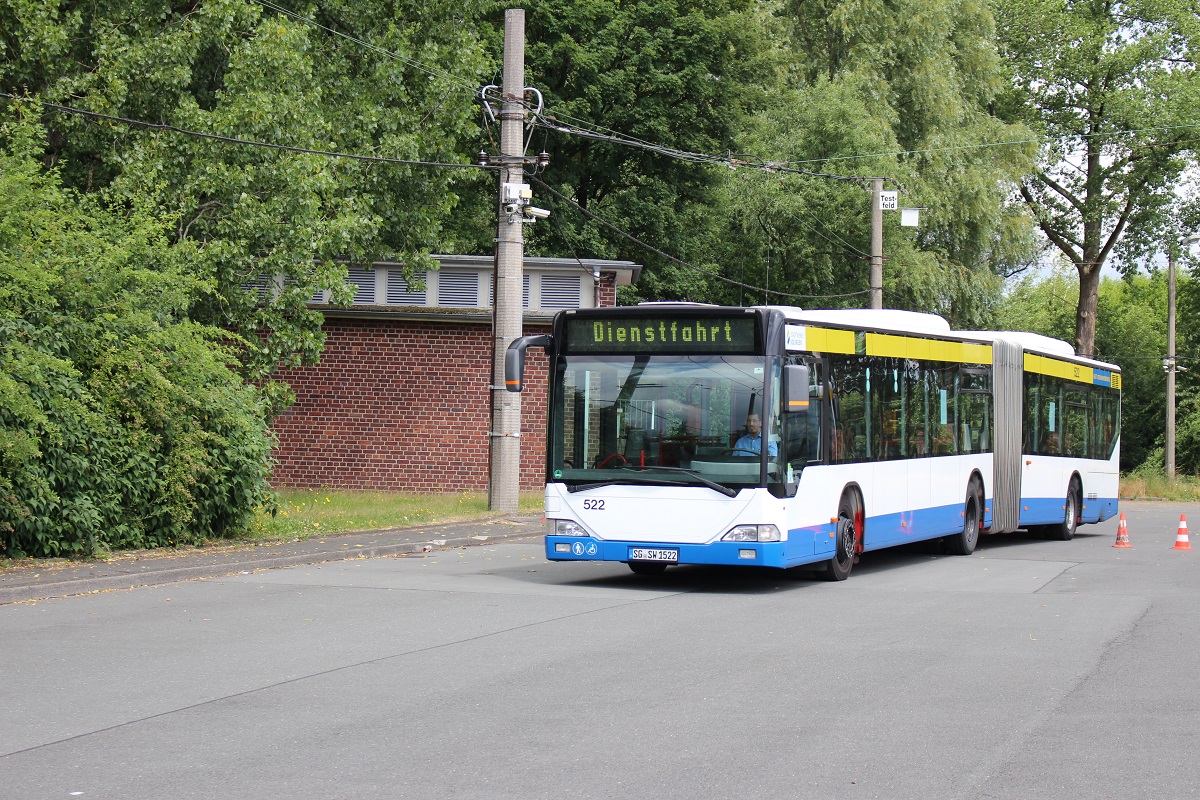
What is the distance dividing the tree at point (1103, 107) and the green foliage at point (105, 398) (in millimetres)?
40453

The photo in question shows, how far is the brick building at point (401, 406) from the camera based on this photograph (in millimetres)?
30062

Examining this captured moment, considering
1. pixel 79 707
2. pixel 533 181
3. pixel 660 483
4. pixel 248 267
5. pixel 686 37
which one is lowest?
pixel 79 707

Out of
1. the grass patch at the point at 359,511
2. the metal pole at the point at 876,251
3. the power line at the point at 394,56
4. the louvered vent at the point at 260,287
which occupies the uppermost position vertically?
the power line at the point at 394,56

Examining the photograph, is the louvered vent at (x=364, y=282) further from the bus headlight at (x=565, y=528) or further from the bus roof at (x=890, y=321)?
the bus headlight at (x=565, y=528)

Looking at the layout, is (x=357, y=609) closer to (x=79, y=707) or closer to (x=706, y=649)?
(x=706, y=649)

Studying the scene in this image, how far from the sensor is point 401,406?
99.0 ft

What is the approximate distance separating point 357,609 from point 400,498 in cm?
1561

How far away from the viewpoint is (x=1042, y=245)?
177ft

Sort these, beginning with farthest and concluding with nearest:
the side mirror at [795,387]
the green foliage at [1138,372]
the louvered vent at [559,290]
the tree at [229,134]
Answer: the green foliage at [1138,372] < the louvered vent at [559,290] < the tree at [229,134] < the side mirror at [795,387]

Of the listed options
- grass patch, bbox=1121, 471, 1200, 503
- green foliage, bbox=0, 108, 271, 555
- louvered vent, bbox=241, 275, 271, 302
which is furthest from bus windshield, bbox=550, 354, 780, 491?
grass patch, bbox=1121, 471, 1200, 503

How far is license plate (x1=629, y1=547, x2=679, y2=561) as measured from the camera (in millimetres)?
13922

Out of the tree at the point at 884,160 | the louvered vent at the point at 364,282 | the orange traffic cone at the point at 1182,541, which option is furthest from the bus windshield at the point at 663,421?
the tree at the point at 884,160

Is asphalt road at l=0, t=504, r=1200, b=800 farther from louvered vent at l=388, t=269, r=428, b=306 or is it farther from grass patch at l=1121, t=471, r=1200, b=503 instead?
grass patch at l=1121, t=471, r=1200, b=503

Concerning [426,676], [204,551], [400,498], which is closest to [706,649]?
[426,676]
